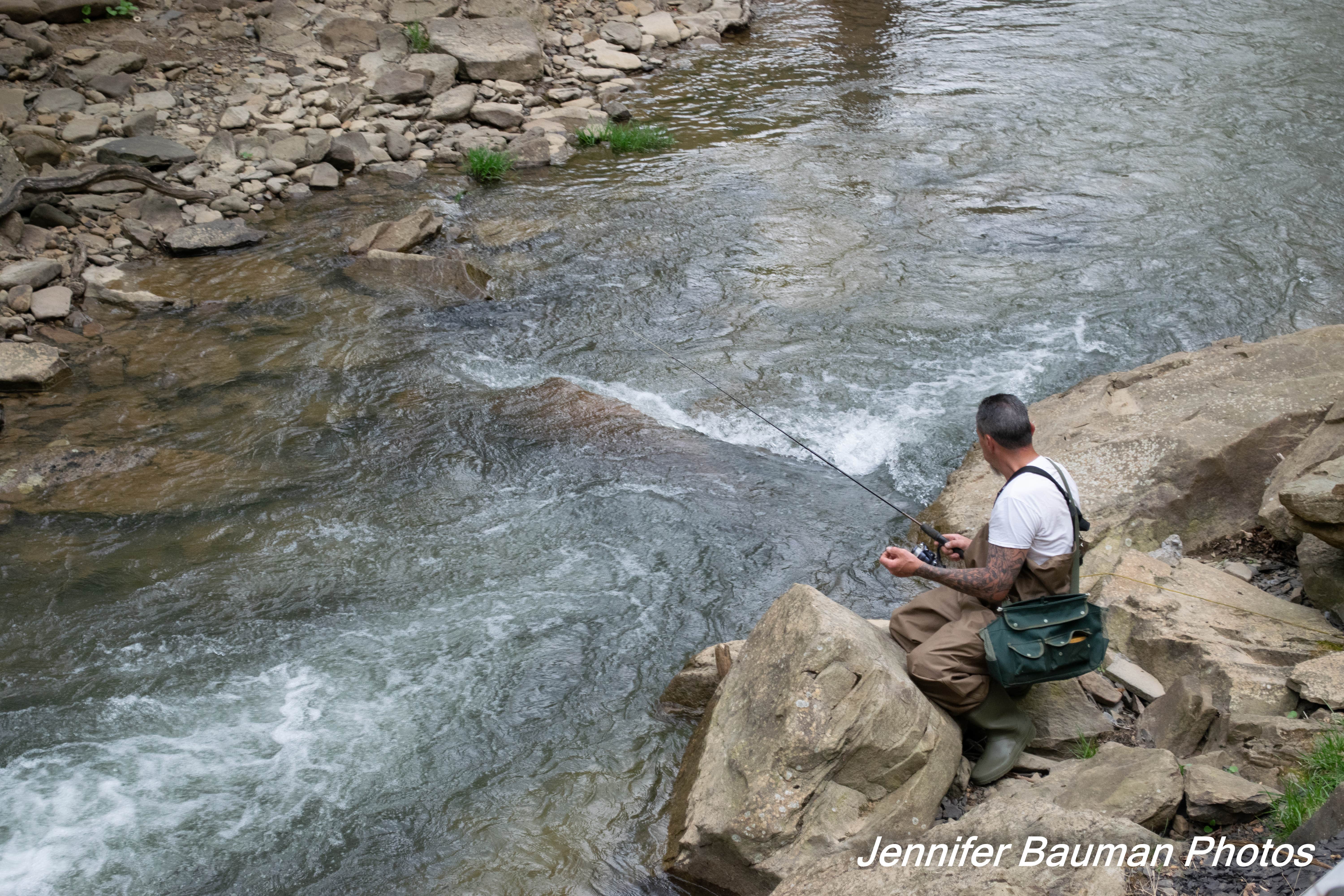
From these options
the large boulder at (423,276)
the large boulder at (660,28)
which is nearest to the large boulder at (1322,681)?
the large boulder at (423,276)

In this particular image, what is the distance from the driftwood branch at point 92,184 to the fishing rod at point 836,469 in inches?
196

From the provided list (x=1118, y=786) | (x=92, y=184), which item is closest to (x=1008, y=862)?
(x=1118, y=786)

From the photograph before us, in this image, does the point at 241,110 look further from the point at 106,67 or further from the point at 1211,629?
the point at 1211,629

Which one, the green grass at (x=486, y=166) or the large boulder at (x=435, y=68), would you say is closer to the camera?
the green grass at (x=486, y=166)

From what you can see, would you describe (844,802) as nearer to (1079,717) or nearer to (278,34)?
(1079,717)

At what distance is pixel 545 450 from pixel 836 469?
2246mm

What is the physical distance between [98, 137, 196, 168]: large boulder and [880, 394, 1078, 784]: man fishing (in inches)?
370

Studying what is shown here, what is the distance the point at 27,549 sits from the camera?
5758 millimetres

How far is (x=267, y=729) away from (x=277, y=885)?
2.85 ft

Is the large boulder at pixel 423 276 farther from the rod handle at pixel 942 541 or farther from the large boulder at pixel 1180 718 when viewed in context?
the large boulder at pixel 1180 718

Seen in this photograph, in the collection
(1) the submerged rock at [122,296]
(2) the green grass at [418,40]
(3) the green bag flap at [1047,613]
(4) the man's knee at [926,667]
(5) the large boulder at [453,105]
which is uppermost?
(2) the green grass at [418,40]

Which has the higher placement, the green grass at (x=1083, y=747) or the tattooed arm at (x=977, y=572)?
the tattooed arm at (x=977, y=572)

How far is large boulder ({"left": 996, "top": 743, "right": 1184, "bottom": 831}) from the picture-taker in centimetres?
324

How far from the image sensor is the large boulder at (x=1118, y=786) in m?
3.24
